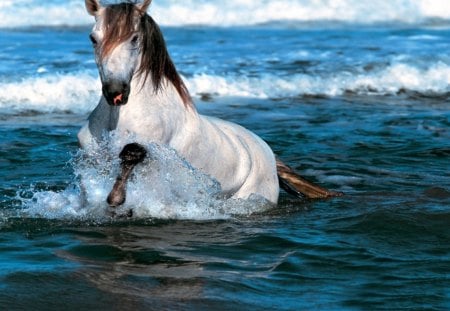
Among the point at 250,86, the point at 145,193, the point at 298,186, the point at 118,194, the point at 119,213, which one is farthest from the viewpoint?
the point at 250,86

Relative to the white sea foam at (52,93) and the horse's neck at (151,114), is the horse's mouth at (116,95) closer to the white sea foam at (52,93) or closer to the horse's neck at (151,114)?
the horse's neck at (151,114)

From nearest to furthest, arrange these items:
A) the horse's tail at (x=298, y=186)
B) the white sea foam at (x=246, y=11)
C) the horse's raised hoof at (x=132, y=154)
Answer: the horse's raised hoof at (x=132, y=154)
the horse's tail at (x=298, y=186)
the white sea foam at (x=246, y=11)

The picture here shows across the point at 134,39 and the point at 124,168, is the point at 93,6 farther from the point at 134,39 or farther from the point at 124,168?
the point at 124,168

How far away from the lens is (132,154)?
5855 mm

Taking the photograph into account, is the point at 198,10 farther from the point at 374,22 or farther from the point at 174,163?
the point at 174,163

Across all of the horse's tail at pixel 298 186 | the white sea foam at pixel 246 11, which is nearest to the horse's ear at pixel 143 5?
the horse's tail at pixel 298 186

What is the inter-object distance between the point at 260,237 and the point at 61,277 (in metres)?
1.40

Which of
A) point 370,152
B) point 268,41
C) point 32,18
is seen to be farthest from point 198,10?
point 370,152

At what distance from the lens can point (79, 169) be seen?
602 cm

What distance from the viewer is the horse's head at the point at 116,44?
555 cm

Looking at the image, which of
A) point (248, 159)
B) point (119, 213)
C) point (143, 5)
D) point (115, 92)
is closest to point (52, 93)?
point (248, 159)

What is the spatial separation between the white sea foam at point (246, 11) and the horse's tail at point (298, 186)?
56.0 feet

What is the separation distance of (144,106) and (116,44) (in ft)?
1.68

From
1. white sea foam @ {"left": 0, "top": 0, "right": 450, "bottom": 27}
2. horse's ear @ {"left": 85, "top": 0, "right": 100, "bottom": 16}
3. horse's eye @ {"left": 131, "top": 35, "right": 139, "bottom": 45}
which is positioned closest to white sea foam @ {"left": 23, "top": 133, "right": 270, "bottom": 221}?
horse's eye @ {"left": 131, "top": 35, "right": 139, "bottom": 45}
